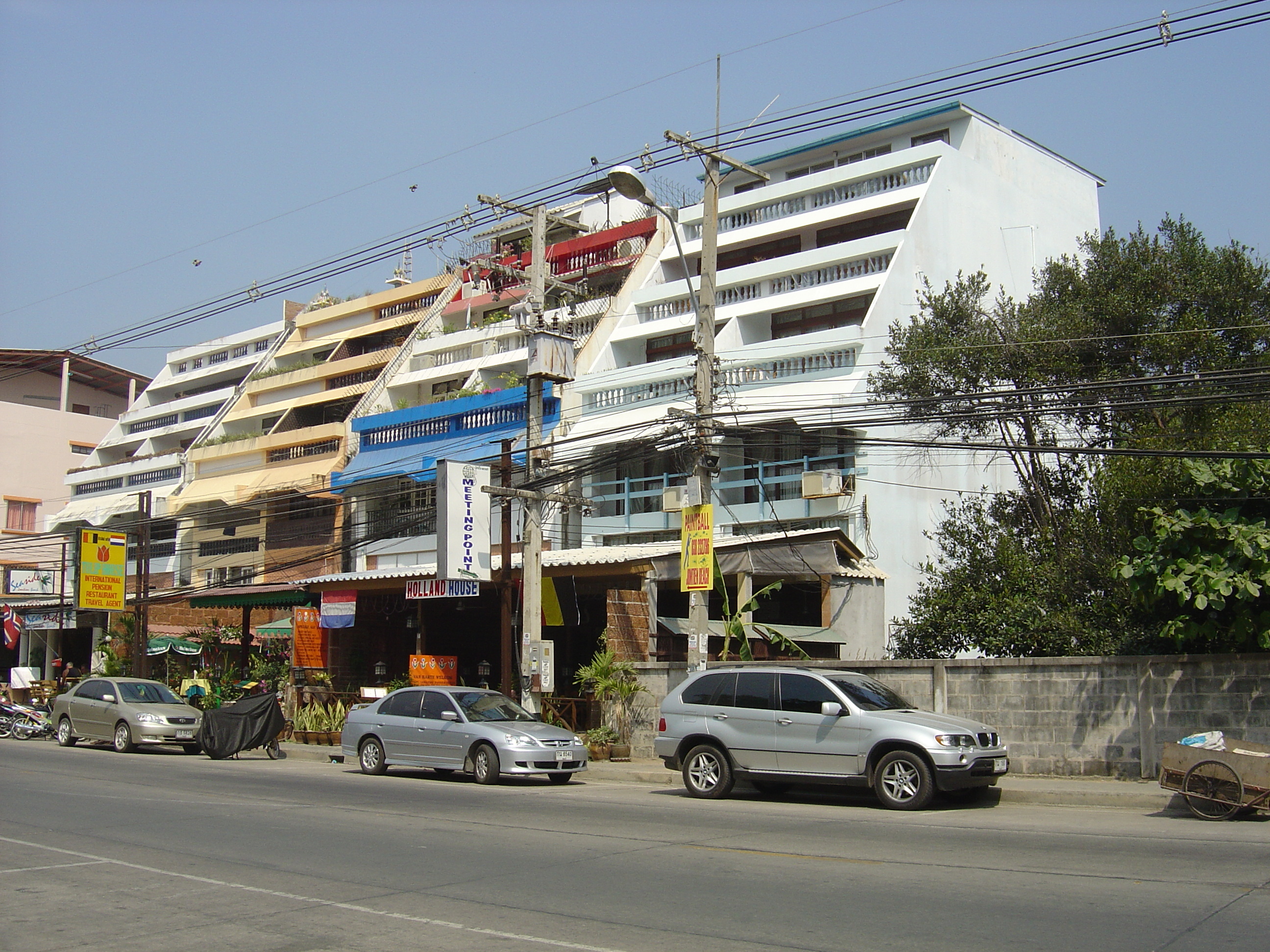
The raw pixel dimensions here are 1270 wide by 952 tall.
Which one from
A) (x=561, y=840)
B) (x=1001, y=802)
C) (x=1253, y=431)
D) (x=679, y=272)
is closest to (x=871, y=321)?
(x=679, y=272)

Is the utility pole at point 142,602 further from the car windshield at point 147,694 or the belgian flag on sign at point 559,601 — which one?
the belgian flag on sign at point 559,601

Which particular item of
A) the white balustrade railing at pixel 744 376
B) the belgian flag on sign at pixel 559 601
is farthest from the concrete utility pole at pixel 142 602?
the white balustrade railing at pixel 744 376

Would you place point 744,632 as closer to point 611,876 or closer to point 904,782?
point 904,782

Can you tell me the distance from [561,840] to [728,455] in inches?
942

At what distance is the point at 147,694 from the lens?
2488 cm

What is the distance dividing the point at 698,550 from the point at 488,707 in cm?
427

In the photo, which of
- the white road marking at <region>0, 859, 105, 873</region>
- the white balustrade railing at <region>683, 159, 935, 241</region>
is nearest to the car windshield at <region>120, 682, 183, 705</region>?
the white road marking at <region>0, 859, 105, 873</region>

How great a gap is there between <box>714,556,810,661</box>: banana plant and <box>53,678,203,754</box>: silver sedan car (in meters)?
11.1

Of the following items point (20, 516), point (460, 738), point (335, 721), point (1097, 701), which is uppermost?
point (20, 516)

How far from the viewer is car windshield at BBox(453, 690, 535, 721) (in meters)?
18.3

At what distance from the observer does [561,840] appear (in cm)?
1135

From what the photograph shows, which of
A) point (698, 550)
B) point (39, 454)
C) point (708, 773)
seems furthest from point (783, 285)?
point (39, 454)

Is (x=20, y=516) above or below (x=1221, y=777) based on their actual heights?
above

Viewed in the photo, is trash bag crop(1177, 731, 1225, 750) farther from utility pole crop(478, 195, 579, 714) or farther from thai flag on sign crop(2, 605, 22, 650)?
thai flag on sign crop(2, 605, 22, 650)
